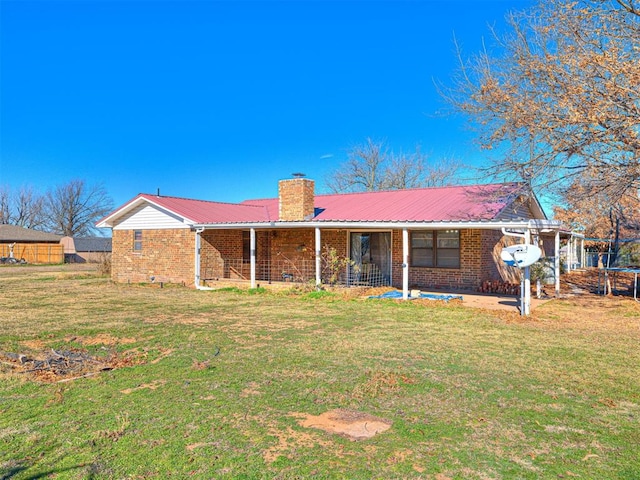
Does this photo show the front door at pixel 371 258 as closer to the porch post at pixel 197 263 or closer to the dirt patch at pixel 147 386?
the porch post at pixel 197 263

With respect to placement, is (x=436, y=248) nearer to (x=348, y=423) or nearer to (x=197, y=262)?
(x=197, y=262)

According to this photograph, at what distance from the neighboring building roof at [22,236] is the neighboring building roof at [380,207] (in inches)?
1098

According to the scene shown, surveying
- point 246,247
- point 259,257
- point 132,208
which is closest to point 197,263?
point 246,247

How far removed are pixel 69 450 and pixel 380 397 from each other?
299 cm

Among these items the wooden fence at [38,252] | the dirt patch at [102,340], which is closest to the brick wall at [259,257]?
the dirt patch at [102,340]

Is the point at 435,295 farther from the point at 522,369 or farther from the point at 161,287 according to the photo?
the point at 161,287

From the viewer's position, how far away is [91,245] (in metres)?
45.2

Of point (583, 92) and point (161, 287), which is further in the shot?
point (161, 287)

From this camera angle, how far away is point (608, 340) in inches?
328

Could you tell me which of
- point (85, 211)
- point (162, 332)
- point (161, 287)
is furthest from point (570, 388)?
point (85, 211)

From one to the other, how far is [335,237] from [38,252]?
33.0 meters

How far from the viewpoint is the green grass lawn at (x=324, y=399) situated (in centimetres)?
372

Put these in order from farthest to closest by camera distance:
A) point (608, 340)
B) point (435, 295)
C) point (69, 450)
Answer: point (435, 295), point (608, 340), point (69, 450)

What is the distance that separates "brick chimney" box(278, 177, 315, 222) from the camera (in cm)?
1691
